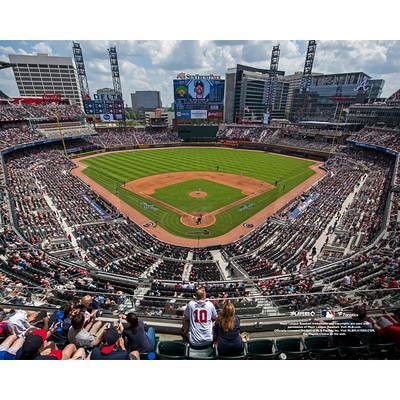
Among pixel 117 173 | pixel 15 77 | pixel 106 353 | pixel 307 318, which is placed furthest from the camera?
pixel 15 77

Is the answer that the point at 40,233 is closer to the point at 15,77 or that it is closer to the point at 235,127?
the point at 235,127

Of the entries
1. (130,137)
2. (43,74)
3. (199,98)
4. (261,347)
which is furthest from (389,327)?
(43,74)

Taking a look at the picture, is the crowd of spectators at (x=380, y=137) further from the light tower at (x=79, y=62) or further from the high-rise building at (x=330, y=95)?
the light tower at (x=79, y=62)

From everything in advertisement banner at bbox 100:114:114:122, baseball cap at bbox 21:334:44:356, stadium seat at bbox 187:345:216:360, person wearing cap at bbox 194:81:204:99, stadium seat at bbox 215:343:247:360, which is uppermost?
person wearing cap at bbox 194:81:204:99

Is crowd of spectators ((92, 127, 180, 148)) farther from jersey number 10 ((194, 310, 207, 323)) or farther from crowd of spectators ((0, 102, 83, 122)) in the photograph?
jersey number 10 ((194, 310, 207, 323))

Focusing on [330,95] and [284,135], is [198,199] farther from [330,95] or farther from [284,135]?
[330,95]

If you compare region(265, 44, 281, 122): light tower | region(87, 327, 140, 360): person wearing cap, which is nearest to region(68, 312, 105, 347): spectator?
region(87, 327, 140, 360): person wearing cap

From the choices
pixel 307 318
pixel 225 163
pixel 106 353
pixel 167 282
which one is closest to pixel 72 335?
pixel 106 353
